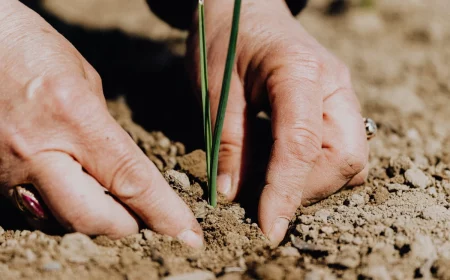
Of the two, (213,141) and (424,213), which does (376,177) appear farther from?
(213,141)

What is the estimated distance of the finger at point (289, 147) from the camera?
1.33 metres

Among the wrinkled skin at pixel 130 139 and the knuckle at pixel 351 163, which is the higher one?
the wrinkled skin at pixel 130 139

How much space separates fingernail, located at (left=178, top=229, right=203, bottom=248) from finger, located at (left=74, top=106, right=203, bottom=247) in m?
0.02

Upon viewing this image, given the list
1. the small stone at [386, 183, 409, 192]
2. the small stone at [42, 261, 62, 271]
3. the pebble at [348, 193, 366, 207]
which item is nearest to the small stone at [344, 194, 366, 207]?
the pebble at [348, 193, 366, 207]

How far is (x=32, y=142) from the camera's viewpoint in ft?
3.73

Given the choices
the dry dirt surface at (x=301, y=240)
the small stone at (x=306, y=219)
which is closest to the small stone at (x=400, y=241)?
the dry dirt surface at (x=301, y=240)

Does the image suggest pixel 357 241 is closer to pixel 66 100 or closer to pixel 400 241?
pixel 400 241

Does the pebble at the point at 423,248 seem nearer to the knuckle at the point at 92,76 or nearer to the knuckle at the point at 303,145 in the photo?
the knuckle at the point at 303,145

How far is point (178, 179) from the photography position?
4.69ft

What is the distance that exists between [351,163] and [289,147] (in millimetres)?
218

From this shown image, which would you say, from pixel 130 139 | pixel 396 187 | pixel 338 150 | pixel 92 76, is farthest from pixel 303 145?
pixel 92 76

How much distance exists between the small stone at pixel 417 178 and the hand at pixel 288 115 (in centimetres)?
13

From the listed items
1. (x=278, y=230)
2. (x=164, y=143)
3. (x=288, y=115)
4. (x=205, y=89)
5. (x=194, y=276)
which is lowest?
(x=164, y=143)

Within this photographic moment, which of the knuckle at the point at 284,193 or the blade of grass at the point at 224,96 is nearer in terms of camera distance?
the blade of grass at the point at 224,96
